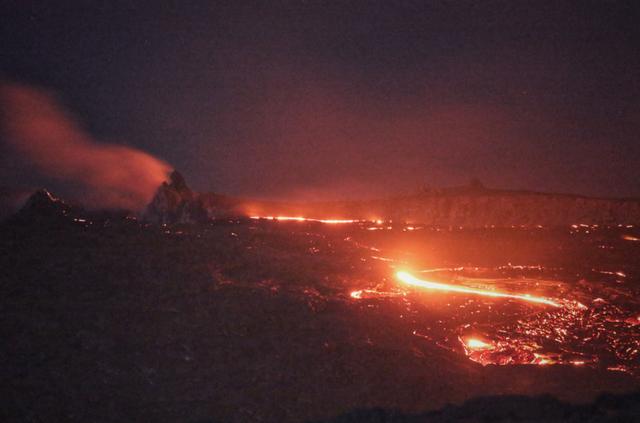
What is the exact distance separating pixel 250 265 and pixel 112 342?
2447mm

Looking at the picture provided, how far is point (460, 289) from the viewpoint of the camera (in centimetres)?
561

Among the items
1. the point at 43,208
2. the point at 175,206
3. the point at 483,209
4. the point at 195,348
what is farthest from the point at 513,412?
the point at 483,209

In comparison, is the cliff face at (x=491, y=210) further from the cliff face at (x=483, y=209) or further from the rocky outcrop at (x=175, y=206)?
the rocky outcrop at (x=175, y=206)

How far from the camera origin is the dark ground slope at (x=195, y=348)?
9.04 feet

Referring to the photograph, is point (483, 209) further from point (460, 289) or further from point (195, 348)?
point (195, 348)

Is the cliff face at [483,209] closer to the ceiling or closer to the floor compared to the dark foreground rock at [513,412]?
closer to the ceiling

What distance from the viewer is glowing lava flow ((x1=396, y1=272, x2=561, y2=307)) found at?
17.2ft

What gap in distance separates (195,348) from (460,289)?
12.9ft

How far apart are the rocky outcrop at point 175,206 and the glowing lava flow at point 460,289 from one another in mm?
4822

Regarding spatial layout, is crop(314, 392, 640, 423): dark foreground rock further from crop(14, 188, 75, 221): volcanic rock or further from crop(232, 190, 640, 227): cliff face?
crop(232, 190, 640, 227): cliff face

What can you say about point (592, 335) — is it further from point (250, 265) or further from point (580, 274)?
point (250, 265)

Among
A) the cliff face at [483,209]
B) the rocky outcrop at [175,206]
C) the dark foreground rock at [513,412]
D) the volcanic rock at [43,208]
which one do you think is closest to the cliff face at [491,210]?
the cliff face at [483,209]

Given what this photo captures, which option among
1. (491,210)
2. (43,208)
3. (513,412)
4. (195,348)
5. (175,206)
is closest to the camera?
(513,412)

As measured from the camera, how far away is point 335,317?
169 inches
